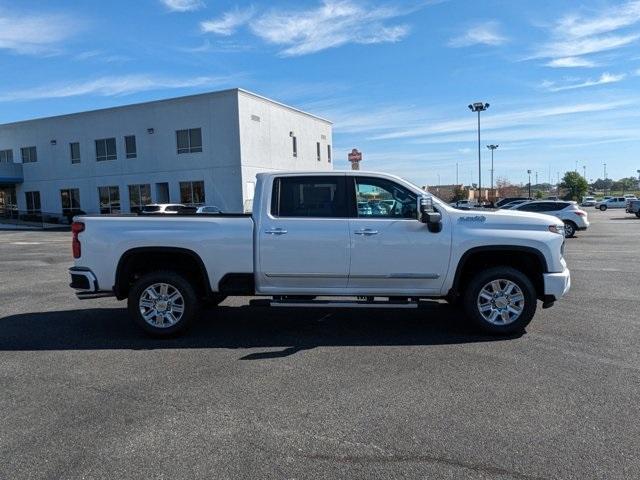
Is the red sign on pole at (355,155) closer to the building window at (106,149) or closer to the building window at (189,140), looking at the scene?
the building window at (189,140)

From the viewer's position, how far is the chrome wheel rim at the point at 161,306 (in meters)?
6.38

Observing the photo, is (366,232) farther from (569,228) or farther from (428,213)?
(569,228)

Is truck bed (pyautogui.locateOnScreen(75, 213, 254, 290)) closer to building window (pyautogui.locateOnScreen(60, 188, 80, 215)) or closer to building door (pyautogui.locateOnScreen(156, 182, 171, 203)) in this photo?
building door (pyautogui.locateOnScreen(156, 182, 171, 203))

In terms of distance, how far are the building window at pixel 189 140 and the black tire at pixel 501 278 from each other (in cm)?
3047

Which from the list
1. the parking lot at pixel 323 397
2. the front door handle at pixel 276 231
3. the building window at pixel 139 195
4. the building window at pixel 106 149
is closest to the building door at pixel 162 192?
the building window at pixel 139 195

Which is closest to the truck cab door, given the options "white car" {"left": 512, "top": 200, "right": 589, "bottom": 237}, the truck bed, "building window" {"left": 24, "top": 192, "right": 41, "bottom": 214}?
the truck bed

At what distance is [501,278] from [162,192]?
108ft

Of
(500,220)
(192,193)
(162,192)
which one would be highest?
(162,192)

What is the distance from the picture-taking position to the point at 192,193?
35.2 metres

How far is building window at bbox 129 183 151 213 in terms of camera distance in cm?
3662

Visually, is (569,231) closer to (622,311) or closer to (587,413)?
(622,311)

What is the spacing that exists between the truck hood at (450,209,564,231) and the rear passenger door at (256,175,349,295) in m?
1.35

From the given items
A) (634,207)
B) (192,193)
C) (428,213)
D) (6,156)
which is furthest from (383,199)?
(6,156)

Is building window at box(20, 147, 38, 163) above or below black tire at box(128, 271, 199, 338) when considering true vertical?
above
